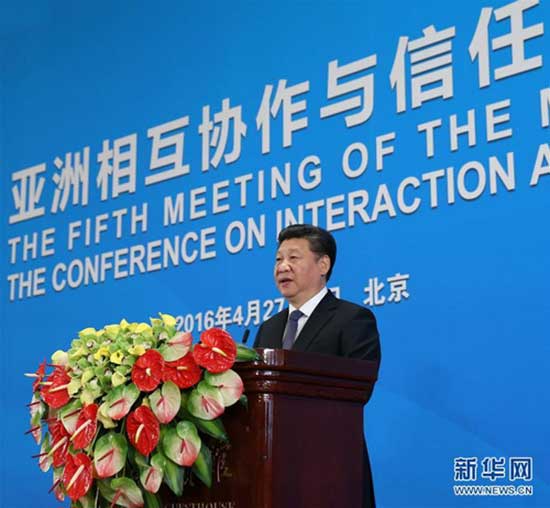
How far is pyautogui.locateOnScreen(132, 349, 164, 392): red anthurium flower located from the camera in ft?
4.36

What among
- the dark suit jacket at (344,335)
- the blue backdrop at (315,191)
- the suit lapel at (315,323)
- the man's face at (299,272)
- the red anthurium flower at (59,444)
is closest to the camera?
the red anthurium flower at (59,444)

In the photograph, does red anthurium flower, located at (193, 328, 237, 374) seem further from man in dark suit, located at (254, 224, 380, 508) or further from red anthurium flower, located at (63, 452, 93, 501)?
man in dark suit, located at (254, 224, 380, 508)

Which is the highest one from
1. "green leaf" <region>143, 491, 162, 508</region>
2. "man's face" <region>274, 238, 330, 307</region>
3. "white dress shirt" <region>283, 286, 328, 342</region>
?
"man's face" <region>274, 238, 330, 307</region>

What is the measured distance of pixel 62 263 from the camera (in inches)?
→ 167

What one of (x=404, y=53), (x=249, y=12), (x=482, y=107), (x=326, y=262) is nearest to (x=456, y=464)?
(x=326, y=262)

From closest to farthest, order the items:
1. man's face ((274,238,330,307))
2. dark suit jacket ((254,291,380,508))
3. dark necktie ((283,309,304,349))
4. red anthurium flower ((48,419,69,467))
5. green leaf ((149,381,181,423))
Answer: green leaf ((149,381,181,423))
red anthurium flower ((48,419,69,467))
dark suit jacket ((254,291,380,508))
dark necktie ((283,309,304,349))
man's face ((274,238,330,307))

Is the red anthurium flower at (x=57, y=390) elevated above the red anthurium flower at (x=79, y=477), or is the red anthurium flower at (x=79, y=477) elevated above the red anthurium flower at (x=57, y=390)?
the red anthurium flower at (x=57, y=390)

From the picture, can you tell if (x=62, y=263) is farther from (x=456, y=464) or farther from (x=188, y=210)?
(x=456, y=464)

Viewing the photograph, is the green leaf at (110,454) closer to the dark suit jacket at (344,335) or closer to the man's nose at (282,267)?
the dark suit jacket at (344,335)

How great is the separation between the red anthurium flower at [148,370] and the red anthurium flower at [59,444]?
0.52 ft

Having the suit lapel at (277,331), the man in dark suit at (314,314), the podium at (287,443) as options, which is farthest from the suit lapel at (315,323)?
the podium at (287,443)

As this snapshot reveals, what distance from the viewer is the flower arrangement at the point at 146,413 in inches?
52.1

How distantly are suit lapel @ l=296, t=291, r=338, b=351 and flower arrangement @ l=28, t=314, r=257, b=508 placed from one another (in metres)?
0.67

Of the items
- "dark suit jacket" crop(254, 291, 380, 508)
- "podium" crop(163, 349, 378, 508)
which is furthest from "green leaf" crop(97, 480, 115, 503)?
"dark suit jacket" crop(254, 291, 380, 508)
